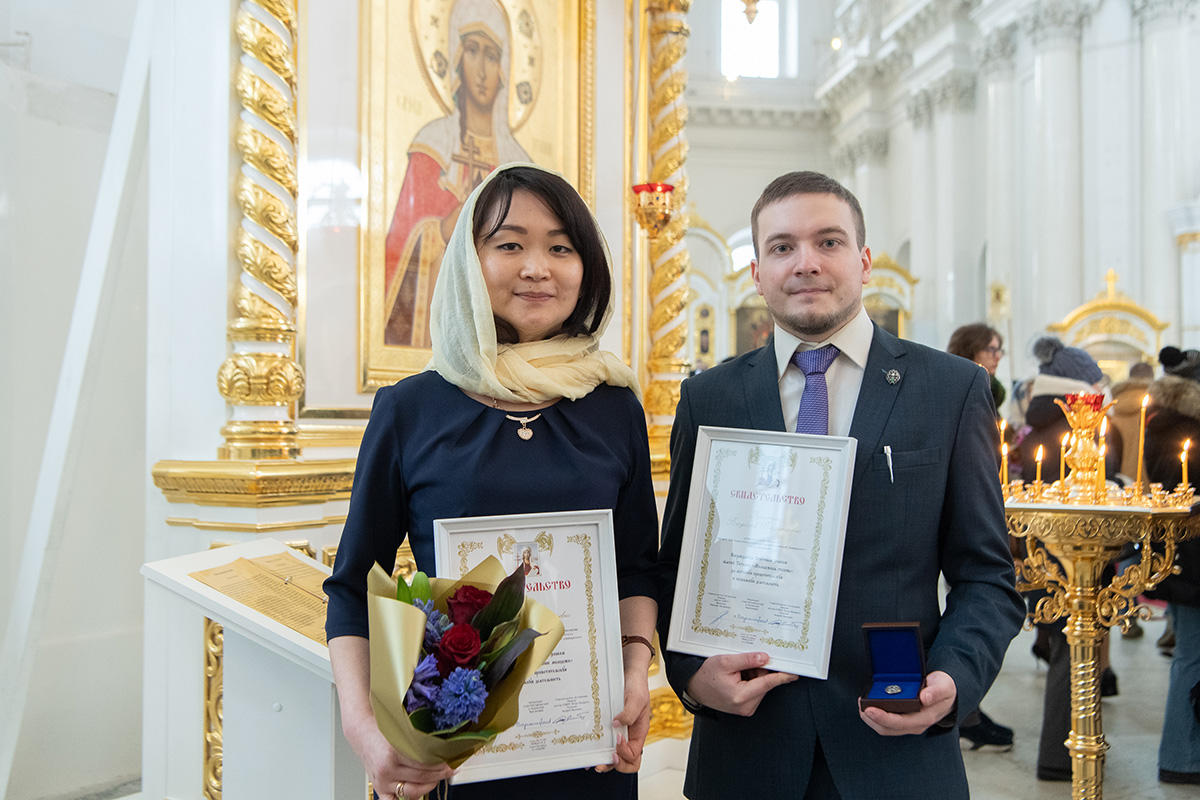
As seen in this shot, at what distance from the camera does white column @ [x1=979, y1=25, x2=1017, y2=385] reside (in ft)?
53.6

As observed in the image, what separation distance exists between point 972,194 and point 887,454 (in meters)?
18.6

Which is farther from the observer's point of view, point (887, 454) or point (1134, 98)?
point (1134, 98)

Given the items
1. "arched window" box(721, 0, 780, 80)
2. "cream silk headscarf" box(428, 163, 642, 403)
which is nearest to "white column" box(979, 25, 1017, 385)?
"arched window" box(721, 0, 780, 80)

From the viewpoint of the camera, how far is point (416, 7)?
4039 mm

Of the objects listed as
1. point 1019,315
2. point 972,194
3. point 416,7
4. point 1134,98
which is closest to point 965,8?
point 972,194

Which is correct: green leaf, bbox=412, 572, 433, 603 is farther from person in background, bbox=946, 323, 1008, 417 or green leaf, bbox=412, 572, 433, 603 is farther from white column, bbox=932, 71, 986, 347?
white column, bbox=932, 71, 986, 347

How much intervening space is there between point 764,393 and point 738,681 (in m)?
0.58

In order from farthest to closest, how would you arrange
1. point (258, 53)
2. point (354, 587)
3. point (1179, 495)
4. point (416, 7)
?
1. point (416, 7)
2. point (1179, 495)
3. point (258, 53)
4. point (354, 587)

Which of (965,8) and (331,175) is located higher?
(965,8)

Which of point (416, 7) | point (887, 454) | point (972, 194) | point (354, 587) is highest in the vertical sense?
point (972, 194)

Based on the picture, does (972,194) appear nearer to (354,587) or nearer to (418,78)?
(418,78)

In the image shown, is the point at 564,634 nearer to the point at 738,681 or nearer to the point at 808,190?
the point at 738,681

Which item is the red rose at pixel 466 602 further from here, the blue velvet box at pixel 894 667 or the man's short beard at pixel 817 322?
the man's short beard at pixel 817 322

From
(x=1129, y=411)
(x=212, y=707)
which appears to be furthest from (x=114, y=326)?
(x=1129, y=411)
